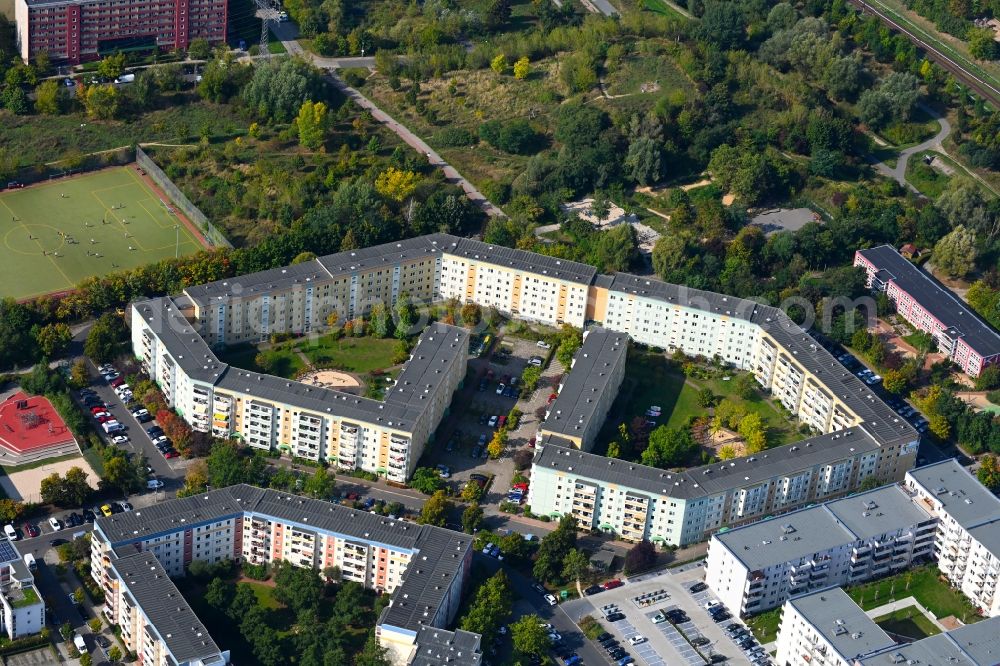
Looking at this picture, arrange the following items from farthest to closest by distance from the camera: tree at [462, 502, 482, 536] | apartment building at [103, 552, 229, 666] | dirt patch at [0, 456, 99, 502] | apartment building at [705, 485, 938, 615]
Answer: dirt patch at [0, 456, 99, 502] < tree at [462, 502, 482, 536] < apartment building at [705, 485, 938, 615] < apartment building at [103, 552, 229, 666]

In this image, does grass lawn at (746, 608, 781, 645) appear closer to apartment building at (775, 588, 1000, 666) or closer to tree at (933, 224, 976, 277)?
apartment building at (775, 588, 1000, 666)

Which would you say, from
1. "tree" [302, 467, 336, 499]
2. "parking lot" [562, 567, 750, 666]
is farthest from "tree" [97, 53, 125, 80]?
"parking lot" [562, 567, 750, 666]

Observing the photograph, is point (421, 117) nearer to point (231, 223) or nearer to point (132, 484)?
point (231, 223)

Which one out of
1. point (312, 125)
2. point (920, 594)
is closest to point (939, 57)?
point (312, 125)

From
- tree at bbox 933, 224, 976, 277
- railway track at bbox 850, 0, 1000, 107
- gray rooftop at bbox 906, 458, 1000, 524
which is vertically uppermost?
railway track at bbox 850, 0, 1000, 107

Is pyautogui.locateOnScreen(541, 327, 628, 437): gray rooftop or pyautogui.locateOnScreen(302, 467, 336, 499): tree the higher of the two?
pyautogui.locateOnScreen(541, 327, 628, 437): gray rooftop

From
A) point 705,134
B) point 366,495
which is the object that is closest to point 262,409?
point 366,495

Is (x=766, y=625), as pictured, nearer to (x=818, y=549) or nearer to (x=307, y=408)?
(x=818, y=549)
